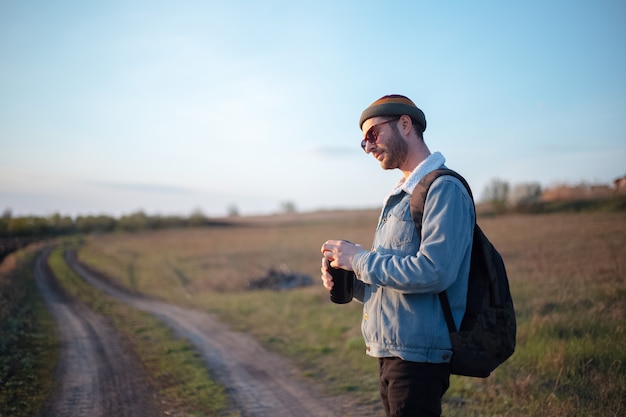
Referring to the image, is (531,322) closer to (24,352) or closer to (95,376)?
(95,376)

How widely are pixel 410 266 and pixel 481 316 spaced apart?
1.51 feet

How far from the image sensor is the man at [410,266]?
2.23 m

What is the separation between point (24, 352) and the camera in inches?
290

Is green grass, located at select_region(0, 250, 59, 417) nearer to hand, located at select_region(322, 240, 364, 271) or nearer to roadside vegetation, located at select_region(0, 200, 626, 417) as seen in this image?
roadside vegetation, located at select_region(0, 200, 626, 417)

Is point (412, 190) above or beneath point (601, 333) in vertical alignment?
above

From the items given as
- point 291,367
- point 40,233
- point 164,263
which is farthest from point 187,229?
point 291,367

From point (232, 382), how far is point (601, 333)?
5074 mm

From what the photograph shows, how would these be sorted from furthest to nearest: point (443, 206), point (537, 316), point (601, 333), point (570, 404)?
point (537, 316), point (601, 333), point (570, 404), point (443, 206)

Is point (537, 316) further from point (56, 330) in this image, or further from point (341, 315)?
point (56, 330)

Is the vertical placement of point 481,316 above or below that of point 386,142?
below

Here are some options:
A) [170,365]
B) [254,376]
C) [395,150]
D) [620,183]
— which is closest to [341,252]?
[395,150]

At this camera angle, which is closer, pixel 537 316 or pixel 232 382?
pixel 232 382

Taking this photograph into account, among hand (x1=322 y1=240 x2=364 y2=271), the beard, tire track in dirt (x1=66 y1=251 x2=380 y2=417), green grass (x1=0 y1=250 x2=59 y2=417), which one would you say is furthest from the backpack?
green grass (x1=0 y1=250 x2=59 y2=417)

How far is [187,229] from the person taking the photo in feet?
156
